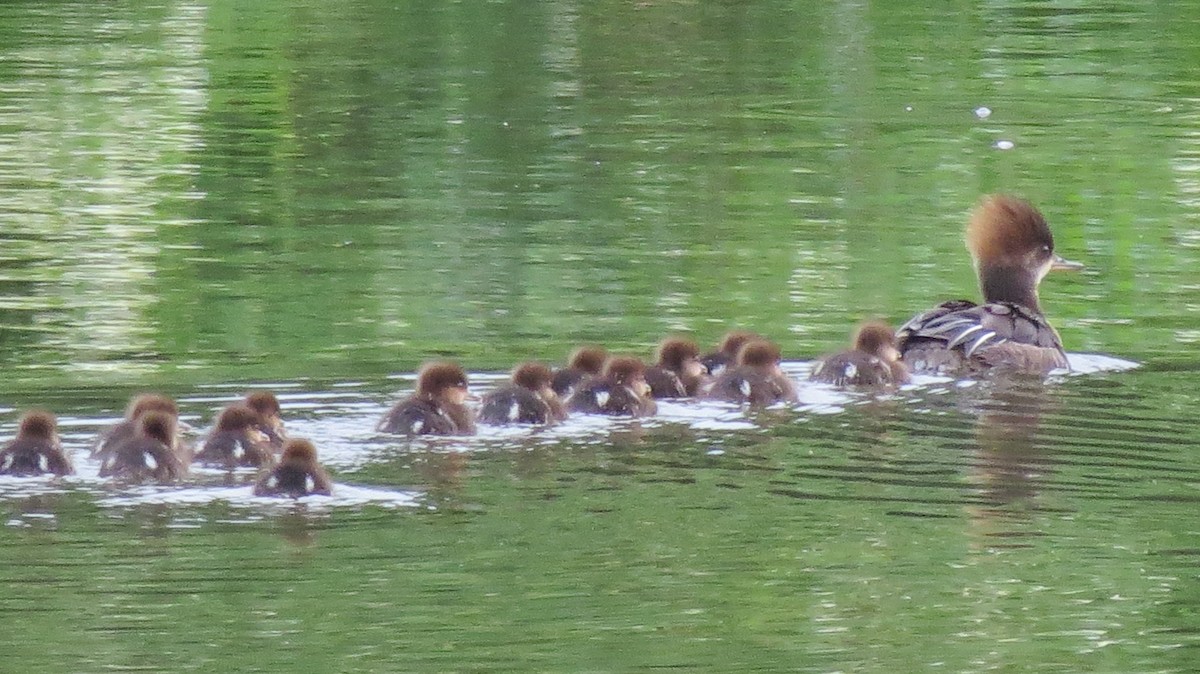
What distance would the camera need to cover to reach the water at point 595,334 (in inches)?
262

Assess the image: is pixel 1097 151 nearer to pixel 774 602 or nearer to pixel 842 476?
pixel 842 476

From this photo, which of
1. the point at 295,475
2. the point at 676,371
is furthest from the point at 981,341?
the point at 295,475

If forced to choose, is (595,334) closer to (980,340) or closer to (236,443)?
(980,340)

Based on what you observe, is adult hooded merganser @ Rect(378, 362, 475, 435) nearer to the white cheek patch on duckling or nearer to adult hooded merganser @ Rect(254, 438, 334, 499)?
adult hooded merganser @ Rect(254, 438, 334, 499)

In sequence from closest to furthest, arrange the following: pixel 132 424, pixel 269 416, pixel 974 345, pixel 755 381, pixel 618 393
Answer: pixel 132 424 → pixel 269 416 → pixel 618 393 → pixel 755 381 → pixel 974 345

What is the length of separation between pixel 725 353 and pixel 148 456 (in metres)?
2.65

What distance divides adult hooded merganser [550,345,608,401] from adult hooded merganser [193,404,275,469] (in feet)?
3.95

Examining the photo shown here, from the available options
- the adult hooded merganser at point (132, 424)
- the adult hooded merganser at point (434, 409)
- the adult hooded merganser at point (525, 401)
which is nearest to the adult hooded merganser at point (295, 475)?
the adult hooded merganser at point (132, 424)

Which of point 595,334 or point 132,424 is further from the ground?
point 132,424

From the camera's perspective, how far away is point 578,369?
9289mm

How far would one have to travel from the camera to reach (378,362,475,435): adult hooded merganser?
8414mm

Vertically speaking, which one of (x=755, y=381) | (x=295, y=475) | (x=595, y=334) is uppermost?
(x=295, y=475)

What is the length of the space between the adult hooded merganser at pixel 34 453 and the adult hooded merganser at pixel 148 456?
13cm

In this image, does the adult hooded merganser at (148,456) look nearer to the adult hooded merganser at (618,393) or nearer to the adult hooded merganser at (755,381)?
the adult hooded merganser at (618,393)
